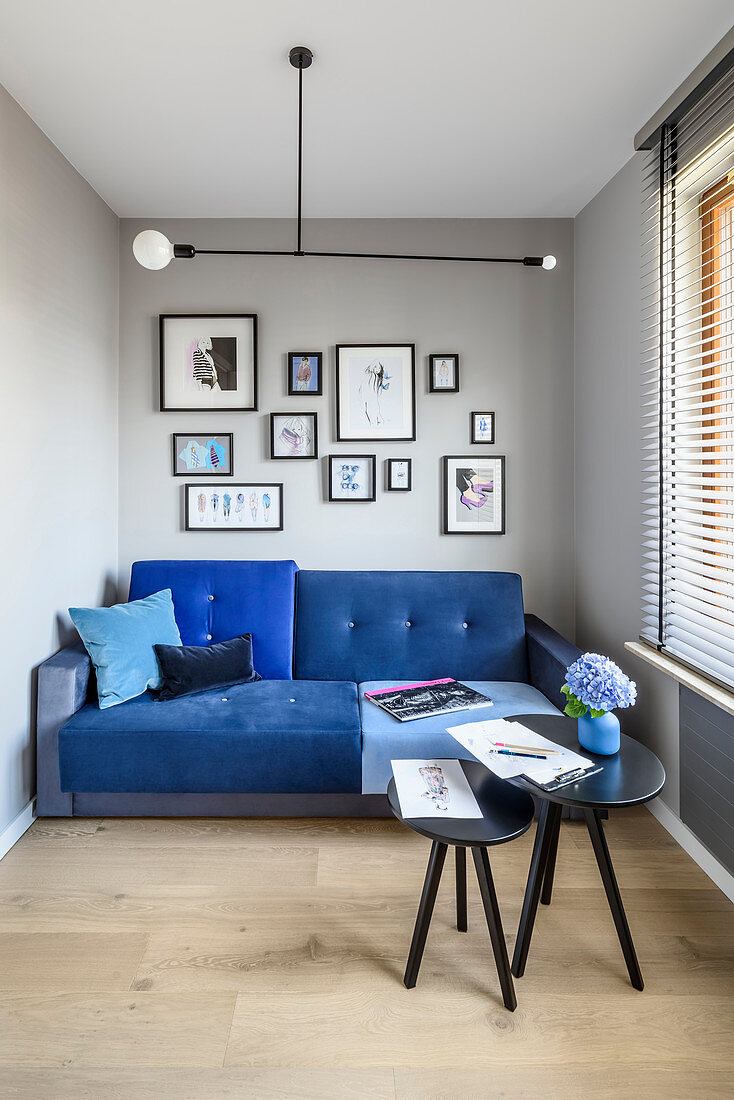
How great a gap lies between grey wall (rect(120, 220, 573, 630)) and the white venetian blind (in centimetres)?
80

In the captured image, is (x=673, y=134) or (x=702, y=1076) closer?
(x=702, y=1076)

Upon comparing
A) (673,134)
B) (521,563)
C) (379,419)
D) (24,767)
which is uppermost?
(673,134)

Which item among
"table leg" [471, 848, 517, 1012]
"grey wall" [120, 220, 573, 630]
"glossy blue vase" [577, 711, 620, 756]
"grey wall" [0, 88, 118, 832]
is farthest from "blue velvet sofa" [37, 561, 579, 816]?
"table leg" [471, 848, 517, 1012]

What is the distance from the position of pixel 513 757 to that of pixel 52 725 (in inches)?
67.8

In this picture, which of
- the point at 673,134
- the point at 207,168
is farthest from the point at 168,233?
the point at 673,134

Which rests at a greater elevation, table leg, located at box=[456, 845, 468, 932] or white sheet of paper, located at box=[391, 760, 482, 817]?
white sheet of paper, located at box=[391, 760, 482, 817]

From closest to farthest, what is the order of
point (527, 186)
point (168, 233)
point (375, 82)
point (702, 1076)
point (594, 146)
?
point (702, 1076)
point (375, 82)
point (594, 146)
point (527, 186)
point (168, 233)

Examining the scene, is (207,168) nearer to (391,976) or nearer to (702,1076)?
(391,976)

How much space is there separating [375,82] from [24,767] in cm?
276

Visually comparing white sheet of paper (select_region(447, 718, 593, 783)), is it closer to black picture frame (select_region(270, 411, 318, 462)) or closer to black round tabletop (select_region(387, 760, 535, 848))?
black round tabletop (select_region(387, 760, 535, 848))

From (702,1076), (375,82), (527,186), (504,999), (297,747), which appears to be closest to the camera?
(702,1076)

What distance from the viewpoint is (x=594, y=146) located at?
2.67m

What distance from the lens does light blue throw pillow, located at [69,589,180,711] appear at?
261cm

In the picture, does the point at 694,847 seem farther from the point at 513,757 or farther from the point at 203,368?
the point at 203,368
